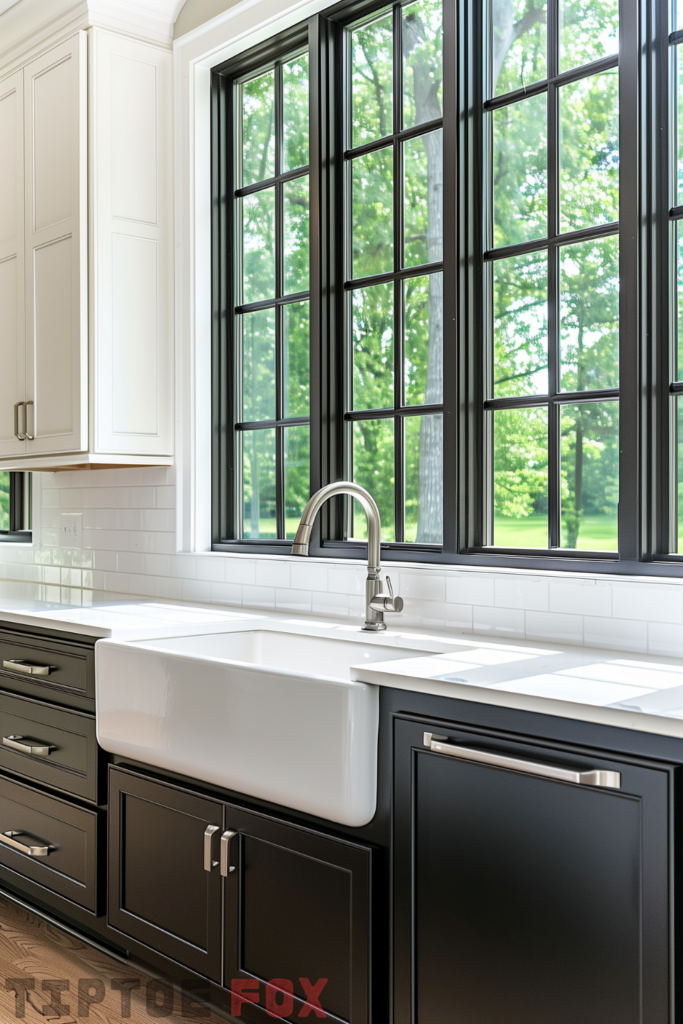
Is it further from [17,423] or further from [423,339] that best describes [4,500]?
[423,339]

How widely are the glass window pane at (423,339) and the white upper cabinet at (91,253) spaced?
102cm

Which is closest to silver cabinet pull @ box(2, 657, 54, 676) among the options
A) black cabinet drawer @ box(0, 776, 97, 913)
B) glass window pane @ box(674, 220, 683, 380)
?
black cabinet drawer @ box(0, 776, 97, 913)

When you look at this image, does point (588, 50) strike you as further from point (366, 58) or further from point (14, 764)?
point (14, 764)

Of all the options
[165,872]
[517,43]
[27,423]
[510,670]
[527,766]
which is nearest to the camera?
[527,766]

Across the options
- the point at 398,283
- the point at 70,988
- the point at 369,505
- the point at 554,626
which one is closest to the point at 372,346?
the point at 398,283

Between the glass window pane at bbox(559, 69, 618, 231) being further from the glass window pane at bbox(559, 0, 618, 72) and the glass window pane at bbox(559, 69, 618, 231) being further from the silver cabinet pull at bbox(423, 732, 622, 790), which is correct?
the silver cabinet pull at bbox(423, 732, 622, 790)

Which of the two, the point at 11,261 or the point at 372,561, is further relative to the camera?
the point at 11,261

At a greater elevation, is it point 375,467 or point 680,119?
point 680,119

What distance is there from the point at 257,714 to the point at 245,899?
17.4 inches

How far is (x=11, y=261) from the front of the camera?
11.2 ft

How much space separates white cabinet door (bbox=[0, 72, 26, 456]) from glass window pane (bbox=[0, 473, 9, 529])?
0.89m

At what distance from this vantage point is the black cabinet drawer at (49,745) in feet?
8.03

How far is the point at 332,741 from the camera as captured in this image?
5.59ft

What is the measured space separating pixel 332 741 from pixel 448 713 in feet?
0.83
